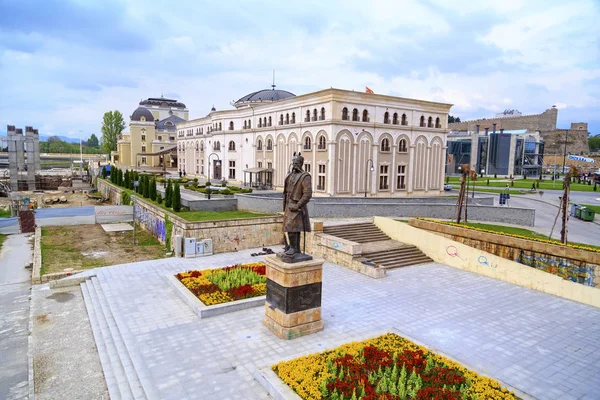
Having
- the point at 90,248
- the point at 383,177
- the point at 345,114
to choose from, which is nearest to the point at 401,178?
the point at 383,177

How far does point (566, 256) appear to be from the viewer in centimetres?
1644

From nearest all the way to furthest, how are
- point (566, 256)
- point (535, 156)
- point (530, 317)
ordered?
point (530, 317), point (566, 256), point (535, 156)

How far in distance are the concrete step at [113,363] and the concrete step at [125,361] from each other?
0.05 metres

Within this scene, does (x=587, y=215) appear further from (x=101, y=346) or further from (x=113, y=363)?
(x=101, y=346)

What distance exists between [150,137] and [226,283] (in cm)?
7340

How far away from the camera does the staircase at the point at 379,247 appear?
2044 cm

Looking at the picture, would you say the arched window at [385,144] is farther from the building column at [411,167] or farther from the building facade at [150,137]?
the building facade at [150,137]

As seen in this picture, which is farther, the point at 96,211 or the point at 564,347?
the point at 96,211

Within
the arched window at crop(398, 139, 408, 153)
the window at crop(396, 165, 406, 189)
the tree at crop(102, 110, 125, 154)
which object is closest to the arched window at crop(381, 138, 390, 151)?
the arched window at crop(398, 139, 408, 153)

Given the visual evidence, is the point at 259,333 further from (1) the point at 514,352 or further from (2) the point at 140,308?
(1) the point at 514,352

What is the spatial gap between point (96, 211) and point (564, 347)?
3275 cm

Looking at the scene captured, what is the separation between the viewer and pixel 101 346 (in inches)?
471

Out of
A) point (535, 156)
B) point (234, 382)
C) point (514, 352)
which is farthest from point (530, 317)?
point (535, 156)

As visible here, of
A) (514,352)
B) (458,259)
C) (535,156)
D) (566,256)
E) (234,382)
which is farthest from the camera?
(535,156)
